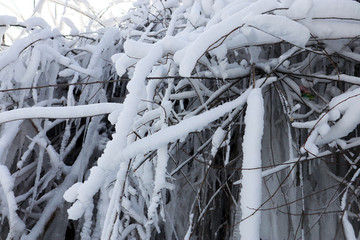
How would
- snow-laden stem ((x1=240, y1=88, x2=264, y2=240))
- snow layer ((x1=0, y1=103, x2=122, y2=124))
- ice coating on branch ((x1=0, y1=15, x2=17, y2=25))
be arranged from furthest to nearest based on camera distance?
ice coating on branch ((x1=0, y1=15, x2=17, y2=25)), snow layer ((x1=0, y1=103, x2=122, y2=124)), snow-laden stem ((x1=240, y1=88, x2=264, y2=240))

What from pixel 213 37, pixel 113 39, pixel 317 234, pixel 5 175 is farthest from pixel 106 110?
pixel 113 39

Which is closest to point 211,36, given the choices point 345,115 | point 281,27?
point 281,27

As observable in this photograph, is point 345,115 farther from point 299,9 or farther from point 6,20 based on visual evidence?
point 6,20

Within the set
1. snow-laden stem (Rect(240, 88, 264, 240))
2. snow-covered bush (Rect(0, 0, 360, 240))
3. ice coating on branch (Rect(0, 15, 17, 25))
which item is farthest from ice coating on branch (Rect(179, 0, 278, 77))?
ice coating on branch (Rect(0, 15, 17, 25))

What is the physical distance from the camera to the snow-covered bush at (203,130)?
0.57 metres

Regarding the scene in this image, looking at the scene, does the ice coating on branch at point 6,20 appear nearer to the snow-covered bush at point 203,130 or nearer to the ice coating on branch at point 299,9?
the snow-covered bush at point 203,130

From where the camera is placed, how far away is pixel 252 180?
1.73ft

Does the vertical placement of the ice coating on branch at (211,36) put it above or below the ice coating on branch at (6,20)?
below

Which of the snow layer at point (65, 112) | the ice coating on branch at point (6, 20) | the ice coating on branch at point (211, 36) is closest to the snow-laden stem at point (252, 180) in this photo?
the ice coating on branch at point (211, 36)

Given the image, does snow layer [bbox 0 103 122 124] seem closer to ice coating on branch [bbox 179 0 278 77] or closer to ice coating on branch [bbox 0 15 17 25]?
ice coating on branch [bbox 179 0 278 77]

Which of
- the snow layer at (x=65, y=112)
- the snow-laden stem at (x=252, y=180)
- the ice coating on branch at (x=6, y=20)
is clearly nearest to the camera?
the snow-laden stem at (x=252, y=180)

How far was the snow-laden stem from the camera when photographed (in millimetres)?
517

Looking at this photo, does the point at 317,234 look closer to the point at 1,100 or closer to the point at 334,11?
the point at 334,11

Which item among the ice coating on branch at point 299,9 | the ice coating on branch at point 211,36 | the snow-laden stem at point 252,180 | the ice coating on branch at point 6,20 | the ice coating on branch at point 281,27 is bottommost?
the snow-laden stem at point 252,180
